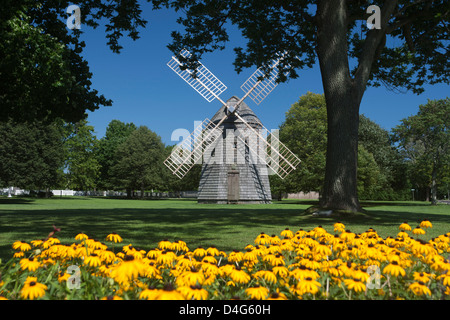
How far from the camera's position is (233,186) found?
35062 mm

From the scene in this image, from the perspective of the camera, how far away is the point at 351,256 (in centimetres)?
482

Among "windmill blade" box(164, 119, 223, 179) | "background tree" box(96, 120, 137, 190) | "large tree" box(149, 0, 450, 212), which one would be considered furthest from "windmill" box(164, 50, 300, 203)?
"background tree" box(96, 120, 137, 190)

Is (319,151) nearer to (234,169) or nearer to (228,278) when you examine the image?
(234,169)

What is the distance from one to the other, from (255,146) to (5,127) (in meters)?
33.6

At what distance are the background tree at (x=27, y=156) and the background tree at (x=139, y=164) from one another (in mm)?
12397

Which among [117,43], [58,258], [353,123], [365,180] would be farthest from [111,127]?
[58,258]

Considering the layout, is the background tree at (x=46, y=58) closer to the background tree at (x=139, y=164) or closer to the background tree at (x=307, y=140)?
the background tree at (x=307, y=140)

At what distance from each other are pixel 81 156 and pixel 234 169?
129 ft

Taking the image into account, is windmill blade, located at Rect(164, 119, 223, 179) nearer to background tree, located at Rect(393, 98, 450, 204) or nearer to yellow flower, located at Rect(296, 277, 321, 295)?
background tree, located at Rect(393, 98, 450, 204)

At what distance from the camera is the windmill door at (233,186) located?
115 ft

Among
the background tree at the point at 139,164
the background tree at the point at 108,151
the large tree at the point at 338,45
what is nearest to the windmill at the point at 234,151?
the large tree at the point at 338,45

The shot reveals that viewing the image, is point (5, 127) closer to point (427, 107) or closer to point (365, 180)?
point (365, 180)

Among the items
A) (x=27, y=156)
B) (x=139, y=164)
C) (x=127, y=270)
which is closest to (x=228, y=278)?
(x=127, y=270)
